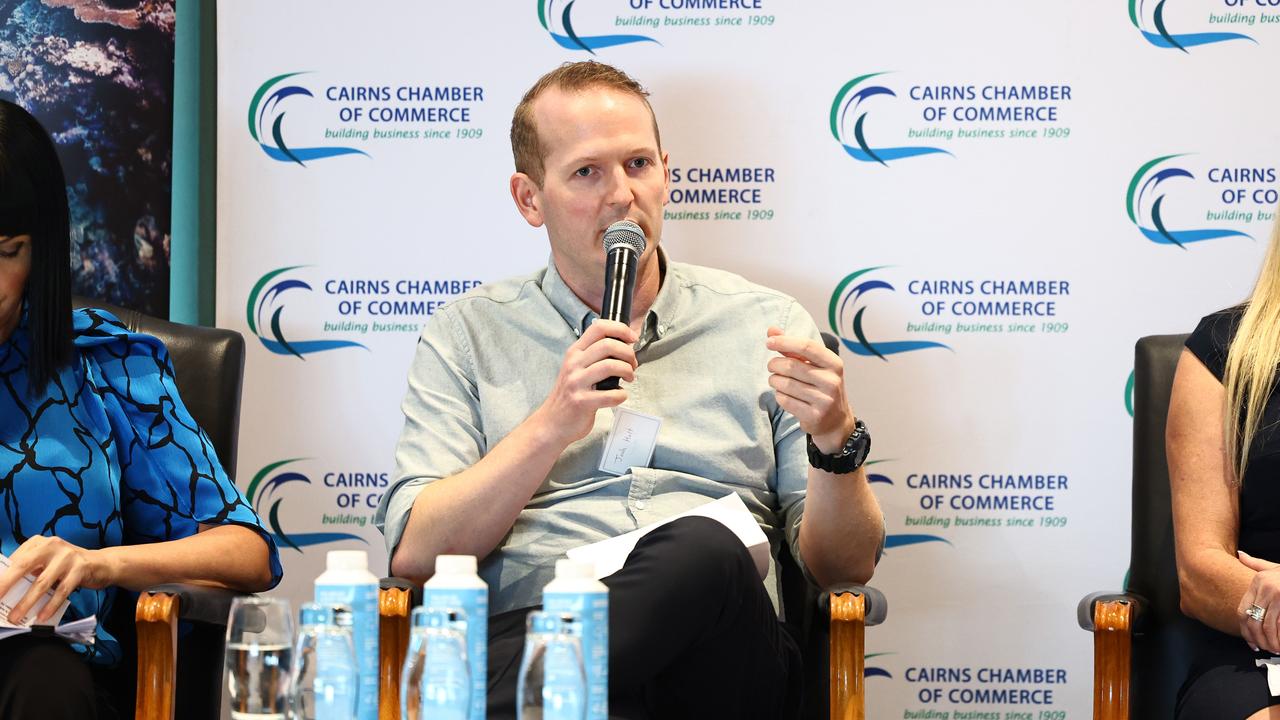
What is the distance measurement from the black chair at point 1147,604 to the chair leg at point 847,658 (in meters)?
0.42

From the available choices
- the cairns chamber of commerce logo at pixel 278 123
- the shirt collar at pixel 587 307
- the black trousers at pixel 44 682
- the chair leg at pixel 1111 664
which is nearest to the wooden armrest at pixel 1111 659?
the chair leg at pixel 1111 664

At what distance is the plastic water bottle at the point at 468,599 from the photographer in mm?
1578

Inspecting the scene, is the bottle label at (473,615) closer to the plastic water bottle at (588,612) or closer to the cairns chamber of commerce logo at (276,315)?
the plastic water bottle at (588,612)

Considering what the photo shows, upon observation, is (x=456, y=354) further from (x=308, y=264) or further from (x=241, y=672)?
(x=241, y=672)

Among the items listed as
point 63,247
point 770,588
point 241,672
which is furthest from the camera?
point 770,588

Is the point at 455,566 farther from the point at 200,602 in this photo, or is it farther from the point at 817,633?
the point at 817,633

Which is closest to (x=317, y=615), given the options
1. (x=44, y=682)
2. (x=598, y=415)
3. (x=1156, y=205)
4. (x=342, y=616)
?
(x=342, y=616)

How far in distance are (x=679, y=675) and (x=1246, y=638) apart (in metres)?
0.92

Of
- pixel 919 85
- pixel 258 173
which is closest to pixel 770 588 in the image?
pixel 919 85

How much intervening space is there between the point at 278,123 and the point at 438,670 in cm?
215

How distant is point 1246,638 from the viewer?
6.91 feet

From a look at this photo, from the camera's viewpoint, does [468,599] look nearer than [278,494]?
Yes

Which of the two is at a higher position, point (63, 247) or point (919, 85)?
point (919, 85)

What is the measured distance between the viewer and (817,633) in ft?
7.66
